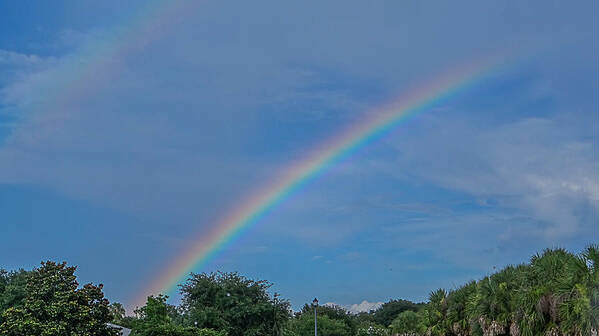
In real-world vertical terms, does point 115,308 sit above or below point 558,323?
above

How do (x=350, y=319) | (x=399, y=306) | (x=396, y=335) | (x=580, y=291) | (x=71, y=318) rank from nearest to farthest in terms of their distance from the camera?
(x=580, y=291) → (x=71, y=318) → (x=396, y=335) → (x=350, y=319) → (x=399, y=306)

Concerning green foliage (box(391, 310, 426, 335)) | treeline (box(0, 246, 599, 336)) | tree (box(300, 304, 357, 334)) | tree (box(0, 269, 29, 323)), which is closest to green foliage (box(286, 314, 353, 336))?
tree (box(300, 304, 357, 334))

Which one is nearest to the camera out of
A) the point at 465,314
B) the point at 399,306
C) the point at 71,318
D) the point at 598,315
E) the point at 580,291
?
the point at 598,315

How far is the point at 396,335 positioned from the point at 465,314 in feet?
42.8

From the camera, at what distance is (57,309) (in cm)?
3941

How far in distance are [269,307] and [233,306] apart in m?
2.90

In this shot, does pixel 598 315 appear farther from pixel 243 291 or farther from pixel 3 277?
pixel 3 277

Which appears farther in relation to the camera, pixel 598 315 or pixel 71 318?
pixel 71 318

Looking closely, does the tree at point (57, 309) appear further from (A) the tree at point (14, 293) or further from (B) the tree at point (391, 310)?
(B) the tree at point (391, 310)

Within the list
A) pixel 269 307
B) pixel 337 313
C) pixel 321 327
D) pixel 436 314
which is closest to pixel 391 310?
pixel 337 313

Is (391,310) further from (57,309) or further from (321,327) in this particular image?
(57,309)

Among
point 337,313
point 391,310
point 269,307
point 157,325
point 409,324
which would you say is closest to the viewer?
point 157,325

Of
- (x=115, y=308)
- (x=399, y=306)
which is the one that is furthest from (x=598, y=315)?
(x=115, y=308)

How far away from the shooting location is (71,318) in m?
39.9
